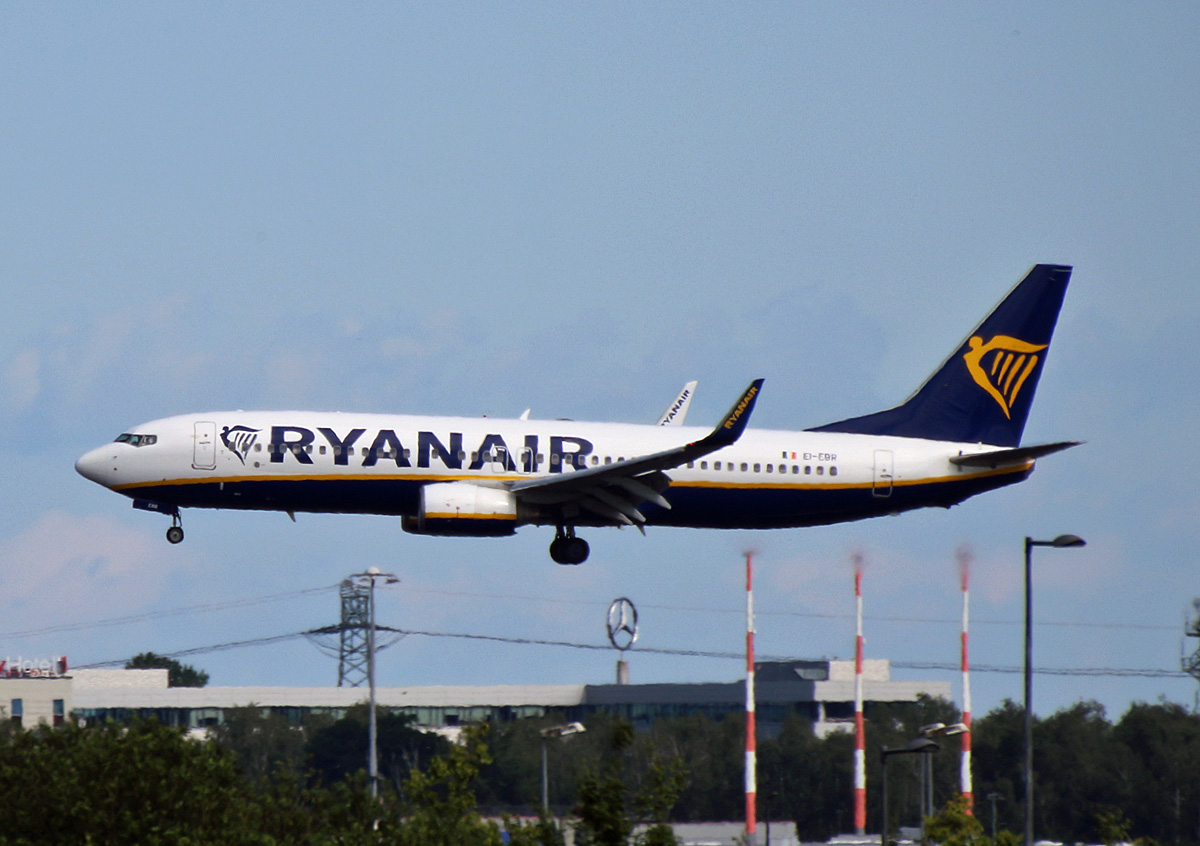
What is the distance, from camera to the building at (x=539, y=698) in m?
135

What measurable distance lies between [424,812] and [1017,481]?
30.0 m

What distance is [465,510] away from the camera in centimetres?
5728

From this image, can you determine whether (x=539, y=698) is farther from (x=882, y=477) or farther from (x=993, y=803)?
(x=882, y=477)

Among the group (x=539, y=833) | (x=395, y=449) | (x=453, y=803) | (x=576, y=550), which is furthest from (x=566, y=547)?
(x=539, y=833)

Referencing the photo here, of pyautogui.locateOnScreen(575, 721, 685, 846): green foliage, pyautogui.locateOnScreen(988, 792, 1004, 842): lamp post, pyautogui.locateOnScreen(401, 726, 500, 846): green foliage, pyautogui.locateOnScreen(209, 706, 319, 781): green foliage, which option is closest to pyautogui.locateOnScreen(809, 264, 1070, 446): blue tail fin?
pyautogui.locateOnScreen(401, 726, 500, 846): green foliage

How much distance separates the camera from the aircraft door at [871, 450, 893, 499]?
63031mm

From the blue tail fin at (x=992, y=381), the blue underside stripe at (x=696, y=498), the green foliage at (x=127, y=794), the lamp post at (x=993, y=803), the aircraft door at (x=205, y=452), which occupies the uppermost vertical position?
the blue tail fin at (x=992, y=381)

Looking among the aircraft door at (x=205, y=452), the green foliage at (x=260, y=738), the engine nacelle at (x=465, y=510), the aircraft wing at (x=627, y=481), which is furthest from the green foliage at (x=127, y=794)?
the green foliage at (x=260, y=738)

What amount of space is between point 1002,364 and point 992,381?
1069 mm

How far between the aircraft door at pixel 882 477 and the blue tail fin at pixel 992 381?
97.2 inches

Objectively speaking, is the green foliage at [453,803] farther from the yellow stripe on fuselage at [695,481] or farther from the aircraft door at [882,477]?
the aircraft door at [882,477]

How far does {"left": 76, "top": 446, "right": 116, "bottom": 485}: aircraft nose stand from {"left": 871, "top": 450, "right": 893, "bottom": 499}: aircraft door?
86.0ft

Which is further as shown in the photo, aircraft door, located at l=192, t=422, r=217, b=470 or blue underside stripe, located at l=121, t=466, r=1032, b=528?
blue underside stripe, located at l=121, t=466, r=1032, b=528

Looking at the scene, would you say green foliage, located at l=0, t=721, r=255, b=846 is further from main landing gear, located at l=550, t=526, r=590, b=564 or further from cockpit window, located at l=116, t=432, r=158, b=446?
main landing gear, located at l=550, t=526, r=590, b=564
